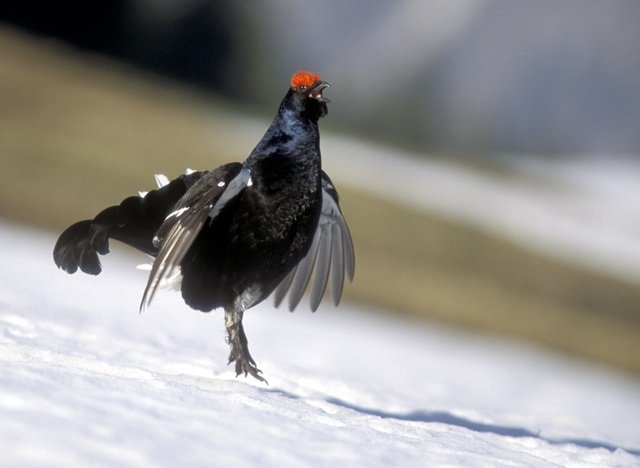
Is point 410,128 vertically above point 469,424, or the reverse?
point 410,128

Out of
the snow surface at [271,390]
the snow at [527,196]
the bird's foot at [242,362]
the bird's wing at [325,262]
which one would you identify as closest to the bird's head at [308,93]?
the bird's wing at [325,262]

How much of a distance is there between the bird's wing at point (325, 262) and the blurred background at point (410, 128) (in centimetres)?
360

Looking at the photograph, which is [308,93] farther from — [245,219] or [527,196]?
[527,196]

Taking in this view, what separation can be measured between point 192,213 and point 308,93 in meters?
0.64

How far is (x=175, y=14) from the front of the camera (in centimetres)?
1878

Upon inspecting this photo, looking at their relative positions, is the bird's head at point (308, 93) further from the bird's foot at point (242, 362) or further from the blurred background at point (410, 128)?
the blurred background at point (410, 128)

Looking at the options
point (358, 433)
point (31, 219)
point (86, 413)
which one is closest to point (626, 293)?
point (31, 219)

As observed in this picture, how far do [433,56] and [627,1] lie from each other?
5367 mm

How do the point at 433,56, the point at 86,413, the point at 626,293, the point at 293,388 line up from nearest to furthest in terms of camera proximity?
the point at 86,413, the point at 293,388, the point at 626,293, the point at 433,56

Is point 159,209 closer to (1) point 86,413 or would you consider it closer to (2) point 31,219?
(1) point 86,413

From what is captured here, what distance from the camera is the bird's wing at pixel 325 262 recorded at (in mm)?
4180

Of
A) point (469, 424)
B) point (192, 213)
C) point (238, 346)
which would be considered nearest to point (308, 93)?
point (192, 213)

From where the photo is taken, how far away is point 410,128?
20.2 m

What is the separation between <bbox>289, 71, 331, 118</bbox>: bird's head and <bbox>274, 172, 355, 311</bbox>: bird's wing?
26.7 inches
